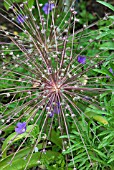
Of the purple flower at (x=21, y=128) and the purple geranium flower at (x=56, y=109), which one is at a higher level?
the purple geranium flower at (x=56, y=109)

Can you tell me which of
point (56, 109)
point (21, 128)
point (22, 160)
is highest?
point (56, 109)

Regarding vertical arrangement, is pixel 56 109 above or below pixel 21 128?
above

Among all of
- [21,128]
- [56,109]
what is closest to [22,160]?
[21,128]

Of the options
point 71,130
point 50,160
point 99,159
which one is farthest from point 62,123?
point 99,159

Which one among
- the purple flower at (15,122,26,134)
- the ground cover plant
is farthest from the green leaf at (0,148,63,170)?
the purple flower at (15,122,26,134)

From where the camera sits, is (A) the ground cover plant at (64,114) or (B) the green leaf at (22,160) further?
(B) the green leaf at (22,160)

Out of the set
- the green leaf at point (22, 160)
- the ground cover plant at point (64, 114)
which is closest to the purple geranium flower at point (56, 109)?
the ground cover plant at point (64, 114)

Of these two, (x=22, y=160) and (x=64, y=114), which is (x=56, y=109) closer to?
(x=64, y=114)

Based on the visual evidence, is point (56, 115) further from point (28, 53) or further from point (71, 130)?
point (28, 53)

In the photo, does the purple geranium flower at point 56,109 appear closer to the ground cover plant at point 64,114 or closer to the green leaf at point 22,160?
the ground cover plant at point 64,114

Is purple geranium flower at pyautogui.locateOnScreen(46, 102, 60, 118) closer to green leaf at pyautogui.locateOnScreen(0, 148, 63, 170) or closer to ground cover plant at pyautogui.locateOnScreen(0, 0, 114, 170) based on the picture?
ground cover plant at pyautogui.locateOnScreen(0, 0, 114, 170)

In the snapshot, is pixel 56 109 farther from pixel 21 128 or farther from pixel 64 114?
pixel 21 128
